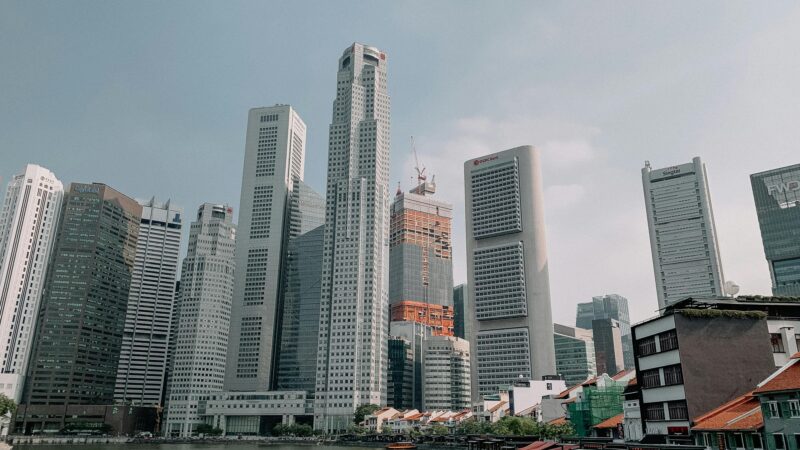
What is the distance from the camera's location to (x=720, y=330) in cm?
6875

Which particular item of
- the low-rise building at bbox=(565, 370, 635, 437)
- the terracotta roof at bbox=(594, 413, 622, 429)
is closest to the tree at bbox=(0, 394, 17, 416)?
the low-rise building at bbox=(565, 370, 635, 437)

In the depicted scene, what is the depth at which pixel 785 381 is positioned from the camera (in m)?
48.9

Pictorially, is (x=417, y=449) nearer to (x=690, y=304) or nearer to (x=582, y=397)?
(x=582, y=397)

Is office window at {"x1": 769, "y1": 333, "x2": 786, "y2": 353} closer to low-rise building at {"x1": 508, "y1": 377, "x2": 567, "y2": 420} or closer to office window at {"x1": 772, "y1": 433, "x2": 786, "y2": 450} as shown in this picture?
office window at {"x1": 772, "y1": 433, "x2": 786, "y2": 450}

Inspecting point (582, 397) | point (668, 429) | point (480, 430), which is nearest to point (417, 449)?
point (480, 430)

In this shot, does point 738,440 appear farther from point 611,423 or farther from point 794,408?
point 611,423

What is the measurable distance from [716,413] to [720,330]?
12559mm

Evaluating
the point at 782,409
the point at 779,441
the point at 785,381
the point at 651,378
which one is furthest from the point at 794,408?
the point at 651,378

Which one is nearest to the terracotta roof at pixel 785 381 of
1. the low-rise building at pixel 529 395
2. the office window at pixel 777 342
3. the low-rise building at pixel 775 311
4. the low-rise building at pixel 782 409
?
the low-rise building at pixel 782 409

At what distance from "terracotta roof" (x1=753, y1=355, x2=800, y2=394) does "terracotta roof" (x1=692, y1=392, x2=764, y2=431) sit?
320 cm

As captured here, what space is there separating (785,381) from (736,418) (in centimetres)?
801

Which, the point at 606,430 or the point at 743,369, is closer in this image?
the point at 743,369

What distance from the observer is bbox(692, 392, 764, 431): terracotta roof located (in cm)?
5256

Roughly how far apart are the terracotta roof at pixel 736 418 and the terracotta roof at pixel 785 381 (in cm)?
320
